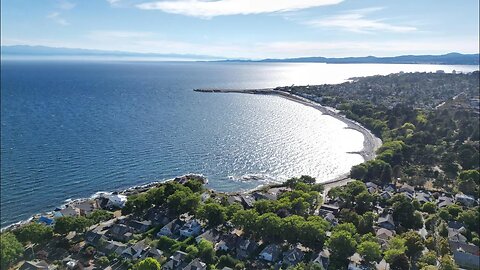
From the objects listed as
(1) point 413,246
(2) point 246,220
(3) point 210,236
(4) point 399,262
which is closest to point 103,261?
(3) point 210,236

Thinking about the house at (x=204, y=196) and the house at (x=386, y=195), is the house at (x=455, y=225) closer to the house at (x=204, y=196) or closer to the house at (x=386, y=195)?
the house at (x=386, y=195)

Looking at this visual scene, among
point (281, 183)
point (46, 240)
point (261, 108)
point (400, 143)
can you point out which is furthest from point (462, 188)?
point (261, 108)

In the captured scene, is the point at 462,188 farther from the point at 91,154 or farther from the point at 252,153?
the point at 91,154

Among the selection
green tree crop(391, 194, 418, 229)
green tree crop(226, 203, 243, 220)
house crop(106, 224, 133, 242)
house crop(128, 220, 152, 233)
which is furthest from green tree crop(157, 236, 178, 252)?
green tree crop(391, 194, 418, 229)

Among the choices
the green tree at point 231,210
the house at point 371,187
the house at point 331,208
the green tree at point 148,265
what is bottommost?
the house at point 331,208

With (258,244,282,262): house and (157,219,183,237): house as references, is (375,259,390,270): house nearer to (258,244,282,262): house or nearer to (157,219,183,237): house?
(258,244,282,262): house

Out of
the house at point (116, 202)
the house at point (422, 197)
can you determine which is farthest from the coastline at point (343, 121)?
the house at point (116, 202)
